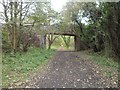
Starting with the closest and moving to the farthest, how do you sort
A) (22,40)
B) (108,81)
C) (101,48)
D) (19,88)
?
1. (19,88)
2. (108,81)
3. (22,40)
4. (101,48)

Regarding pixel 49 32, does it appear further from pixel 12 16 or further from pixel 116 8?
pixel 116 8

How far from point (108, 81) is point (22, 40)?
2217 millimetres

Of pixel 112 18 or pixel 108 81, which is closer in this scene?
pixel 108 81

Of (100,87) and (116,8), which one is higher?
(116,8)

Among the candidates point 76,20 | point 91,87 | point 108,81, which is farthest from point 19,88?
point 76,20

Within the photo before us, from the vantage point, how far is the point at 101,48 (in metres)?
4.61

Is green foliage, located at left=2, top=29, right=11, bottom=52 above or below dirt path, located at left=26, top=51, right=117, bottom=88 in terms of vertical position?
above

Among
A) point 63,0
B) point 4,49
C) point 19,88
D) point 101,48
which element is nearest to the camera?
point 19,88

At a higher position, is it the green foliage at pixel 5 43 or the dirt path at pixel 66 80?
the green foliage at pixel 5 43

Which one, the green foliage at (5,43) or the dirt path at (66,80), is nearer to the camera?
the dirt path at (66,80)

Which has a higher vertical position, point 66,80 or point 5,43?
point 5,43

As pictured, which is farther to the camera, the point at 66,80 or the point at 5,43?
the point at 5,43

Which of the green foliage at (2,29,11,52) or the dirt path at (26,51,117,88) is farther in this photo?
the green foliage at (2,29,11,52)

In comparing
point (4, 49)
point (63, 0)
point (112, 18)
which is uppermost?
point (63, 0)
